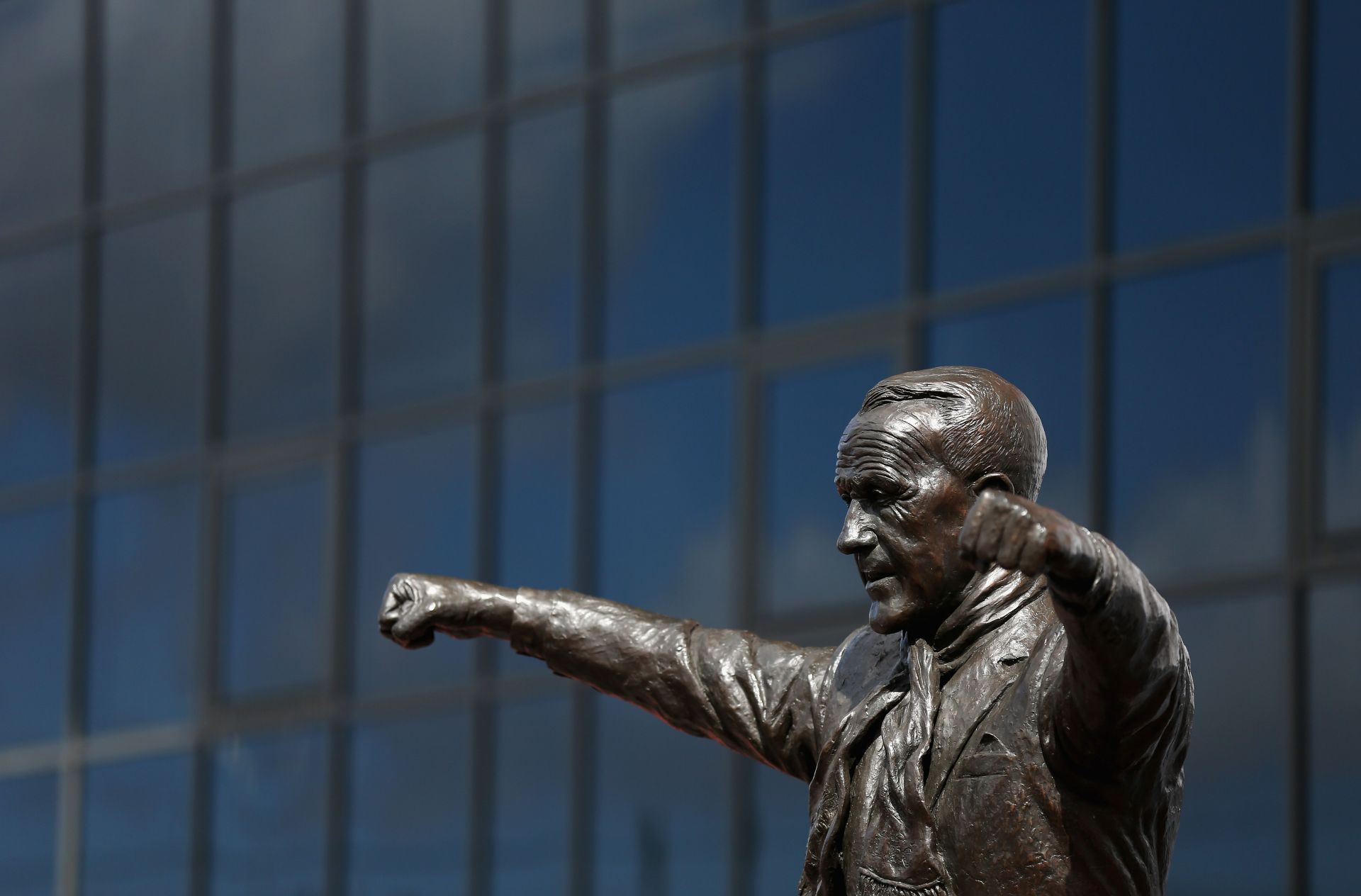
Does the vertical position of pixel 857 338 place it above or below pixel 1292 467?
above

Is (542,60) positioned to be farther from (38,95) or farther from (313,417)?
(38,95)

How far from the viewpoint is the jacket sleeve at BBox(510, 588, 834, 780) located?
557cm

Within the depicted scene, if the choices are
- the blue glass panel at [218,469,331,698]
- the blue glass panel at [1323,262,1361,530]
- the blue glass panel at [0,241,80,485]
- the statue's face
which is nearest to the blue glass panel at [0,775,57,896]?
the blue glass panel at [218,469,331,698]

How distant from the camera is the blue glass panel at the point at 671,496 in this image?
54.0 ft

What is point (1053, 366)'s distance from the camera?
1451cm

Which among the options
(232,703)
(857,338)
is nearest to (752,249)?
(857,338)

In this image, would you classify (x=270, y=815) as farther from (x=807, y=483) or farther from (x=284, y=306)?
(x=807, y=483)

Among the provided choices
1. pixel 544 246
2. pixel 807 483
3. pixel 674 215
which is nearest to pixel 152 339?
pixel 544 246

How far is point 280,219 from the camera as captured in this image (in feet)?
63.7

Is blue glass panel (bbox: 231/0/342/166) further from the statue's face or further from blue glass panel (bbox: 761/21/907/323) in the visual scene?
the statue's face

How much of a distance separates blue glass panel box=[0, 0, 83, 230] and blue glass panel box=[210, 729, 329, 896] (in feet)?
16.0

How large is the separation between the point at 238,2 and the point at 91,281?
8.06 feet

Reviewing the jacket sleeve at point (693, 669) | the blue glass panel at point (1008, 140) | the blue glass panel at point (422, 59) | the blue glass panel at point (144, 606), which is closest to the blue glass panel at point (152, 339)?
the blue glass panel at point (144, 606)

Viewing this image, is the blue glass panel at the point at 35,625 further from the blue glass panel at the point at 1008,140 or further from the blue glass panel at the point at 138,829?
the blue glass panel at the point at 1008,140
